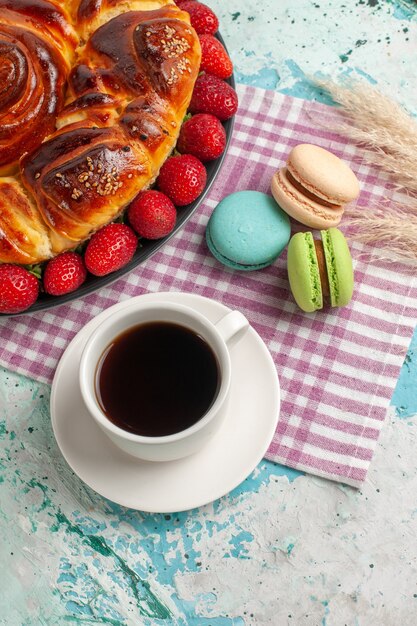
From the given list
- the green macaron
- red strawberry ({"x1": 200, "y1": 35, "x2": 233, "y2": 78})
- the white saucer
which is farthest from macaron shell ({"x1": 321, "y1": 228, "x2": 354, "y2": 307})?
red strawberry ({"x1": 200, "y1": 35, "x2": 233, "y2": 78})

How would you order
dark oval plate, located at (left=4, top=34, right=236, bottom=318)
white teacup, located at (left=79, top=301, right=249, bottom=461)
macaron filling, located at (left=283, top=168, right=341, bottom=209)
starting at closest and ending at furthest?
white teacup, located at (left=79, top=301, right=249, bottom=461) < dark oval plate, located at (left=4, top=34, right=236, bottom=318) < macaron filling, located at (left=283, top=168, right=341, bottom=209)

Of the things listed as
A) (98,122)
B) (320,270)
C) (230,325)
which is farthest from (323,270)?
(98,122)

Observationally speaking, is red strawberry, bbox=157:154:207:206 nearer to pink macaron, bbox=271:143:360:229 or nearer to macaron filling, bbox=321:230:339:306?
pink macaron, bbox=271:143:360:229

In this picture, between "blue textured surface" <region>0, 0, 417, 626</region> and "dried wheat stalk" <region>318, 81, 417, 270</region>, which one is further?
→ "dried wheat stalk" <region>318, 81, 417, 270</region>

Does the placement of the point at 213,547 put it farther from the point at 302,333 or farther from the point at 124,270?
the point at 124,270

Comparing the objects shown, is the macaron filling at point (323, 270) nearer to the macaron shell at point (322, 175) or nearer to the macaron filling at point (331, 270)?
the macaron filling at point (331, 270)

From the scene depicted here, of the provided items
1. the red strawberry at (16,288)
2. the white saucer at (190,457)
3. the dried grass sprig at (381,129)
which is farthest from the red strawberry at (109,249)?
the dried grass sprig at (381,129)

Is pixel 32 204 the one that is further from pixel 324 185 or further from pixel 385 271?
pixel 385 271
